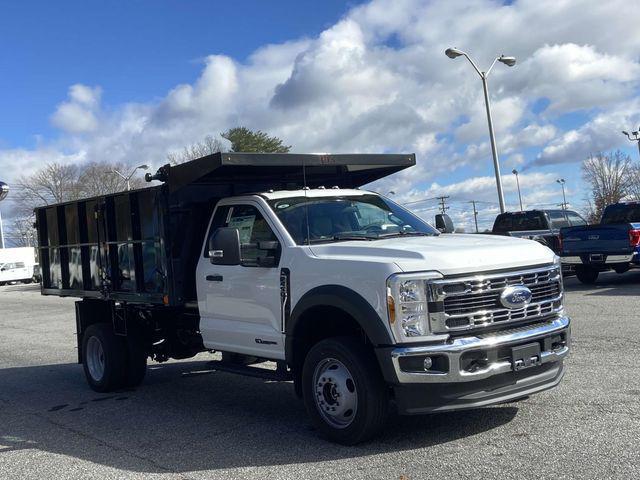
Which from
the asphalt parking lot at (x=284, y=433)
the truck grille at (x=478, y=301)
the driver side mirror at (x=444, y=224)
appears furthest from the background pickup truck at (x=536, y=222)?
the truck grille at (x=478, y=301)

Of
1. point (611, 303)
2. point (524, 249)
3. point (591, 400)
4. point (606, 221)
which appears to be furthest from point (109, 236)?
point (606, 221)

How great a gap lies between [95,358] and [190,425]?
2.71m

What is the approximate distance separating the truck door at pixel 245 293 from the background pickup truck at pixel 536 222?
13768 millimetres

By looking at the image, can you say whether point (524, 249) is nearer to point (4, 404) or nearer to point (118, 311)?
point (118, 311)

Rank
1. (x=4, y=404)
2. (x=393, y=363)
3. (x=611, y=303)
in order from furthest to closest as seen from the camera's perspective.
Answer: (x=611, y=303) → (x=4, y=404) → (x=393, y=363)

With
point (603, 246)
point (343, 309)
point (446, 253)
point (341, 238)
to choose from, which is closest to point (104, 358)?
point (341, 238)

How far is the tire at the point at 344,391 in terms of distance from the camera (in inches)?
212

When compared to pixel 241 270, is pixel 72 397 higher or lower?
lower

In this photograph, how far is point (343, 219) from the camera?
6.74 m

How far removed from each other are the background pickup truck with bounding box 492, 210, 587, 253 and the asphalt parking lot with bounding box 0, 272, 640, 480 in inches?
413

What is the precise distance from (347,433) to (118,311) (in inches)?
168

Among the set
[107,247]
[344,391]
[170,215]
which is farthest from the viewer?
[107,247]

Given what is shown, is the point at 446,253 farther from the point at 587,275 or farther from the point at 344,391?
the point at 587,275

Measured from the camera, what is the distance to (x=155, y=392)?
28.4 feet
